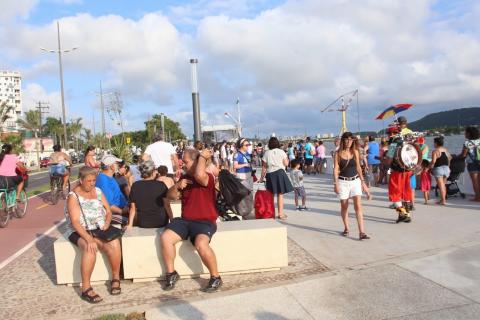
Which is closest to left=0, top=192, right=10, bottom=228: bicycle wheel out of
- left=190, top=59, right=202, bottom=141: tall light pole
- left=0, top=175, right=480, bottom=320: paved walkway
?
left=0, top=175, right=480, bottom=320: paved walkway

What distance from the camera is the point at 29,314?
468 cm

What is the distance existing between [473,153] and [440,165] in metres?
0.73

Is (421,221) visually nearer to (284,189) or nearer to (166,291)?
(284,189)

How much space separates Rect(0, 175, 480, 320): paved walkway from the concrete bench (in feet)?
0.42

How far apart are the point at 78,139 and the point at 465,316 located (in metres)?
112

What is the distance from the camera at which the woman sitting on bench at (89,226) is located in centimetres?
516

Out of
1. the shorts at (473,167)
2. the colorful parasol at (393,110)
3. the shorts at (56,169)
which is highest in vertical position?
the colorful parasol at (393,110)

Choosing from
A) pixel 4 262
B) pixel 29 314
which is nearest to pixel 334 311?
pixel 29 314

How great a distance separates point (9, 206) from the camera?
10477 millimetres

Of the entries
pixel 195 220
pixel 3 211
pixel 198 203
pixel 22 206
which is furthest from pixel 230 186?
pixel 22 206

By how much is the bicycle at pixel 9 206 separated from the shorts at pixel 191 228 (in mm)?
6490

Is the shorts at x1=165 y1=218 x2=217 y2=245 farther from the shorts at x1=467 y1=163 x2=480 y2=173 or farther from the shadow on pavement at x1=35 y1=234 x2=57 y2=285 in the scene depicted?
the shorts at x1=467 y1=163 x2=480 y2=173

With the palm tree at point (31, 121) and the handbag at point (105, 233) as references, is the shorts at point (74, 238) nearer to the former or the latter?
the handbag at point (105, 233)

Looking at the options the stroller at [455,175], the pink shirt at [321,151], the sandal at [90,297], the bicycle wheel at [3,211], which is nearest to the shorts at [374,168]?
the stroller at [455,175]
